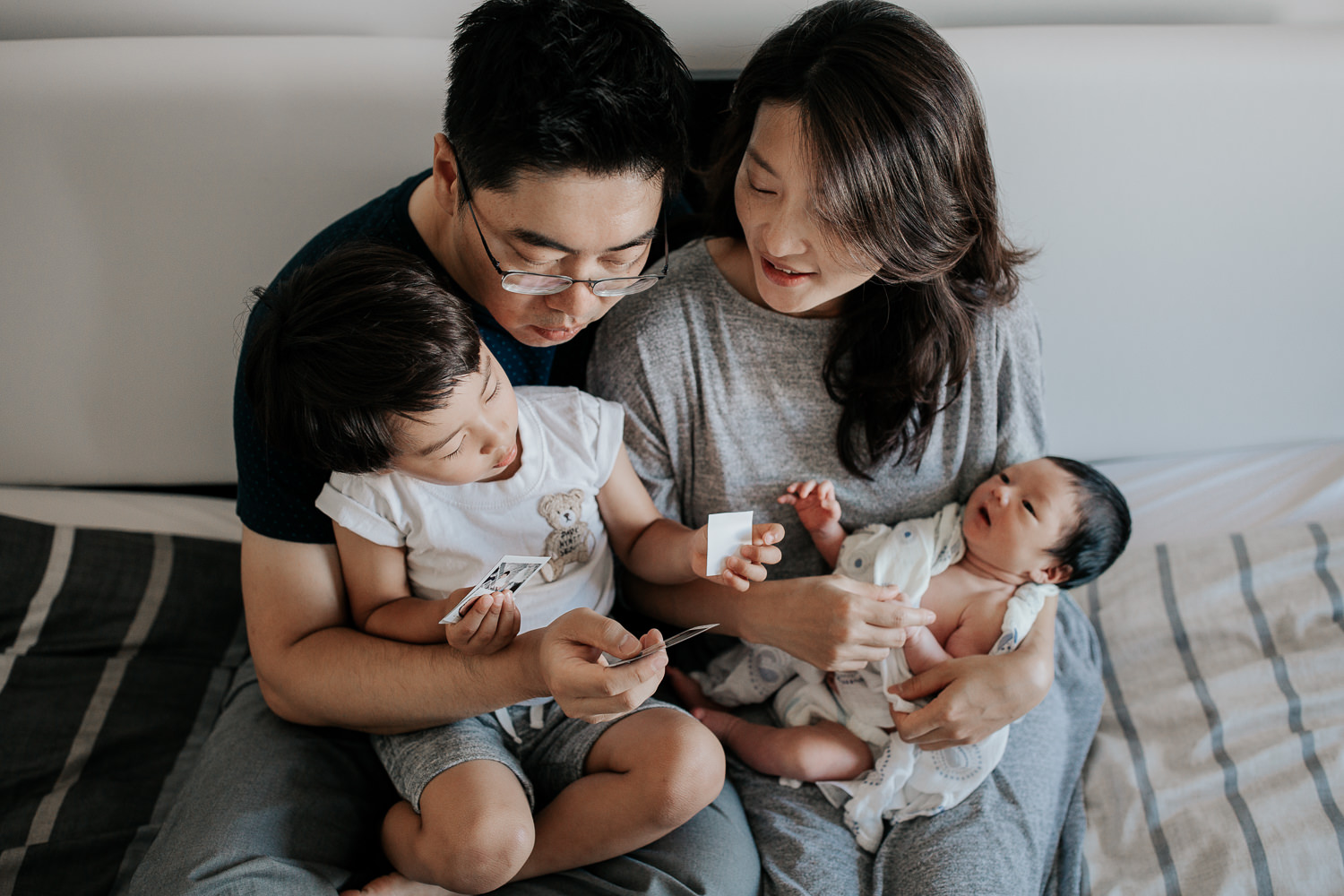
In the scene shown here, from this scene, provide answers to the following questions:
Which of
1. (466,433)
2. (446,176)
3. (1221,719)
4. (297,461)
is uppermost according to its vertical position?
(446,176)

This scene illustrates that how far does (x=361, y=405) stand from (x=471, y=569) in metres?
0.36

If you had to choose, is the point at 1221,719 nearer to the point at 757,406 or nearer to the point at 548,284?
the point at 757,406

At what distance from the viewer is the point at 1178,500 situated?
1949 mm

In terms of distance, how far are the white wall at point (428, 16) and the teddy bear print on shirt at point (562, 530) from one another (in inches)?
37.3

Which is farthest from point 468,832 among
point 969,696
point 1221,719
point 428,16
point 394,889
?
point 428,16

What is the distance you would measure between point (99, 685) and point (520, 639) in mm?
949

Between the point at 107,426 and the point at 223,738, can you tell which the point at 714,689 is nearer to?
the point at 223,738

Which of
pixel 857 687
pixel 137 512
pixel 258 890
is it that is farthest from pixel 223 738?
pixel 857 687

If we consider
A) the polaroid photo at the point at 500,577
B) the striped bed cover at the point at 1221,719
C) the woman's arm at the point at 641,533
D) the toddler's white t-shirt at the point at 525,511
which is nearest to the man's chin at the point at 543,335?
the toddler's white t-shirt at the point at 525,511

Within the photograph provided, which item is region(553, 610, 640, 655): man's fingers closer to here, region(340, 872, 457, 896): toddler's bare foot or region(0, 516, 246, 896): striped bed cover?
region(340, 872, 457, 896): toddler's bare foot

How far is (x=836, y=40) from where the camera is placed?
1202 mm

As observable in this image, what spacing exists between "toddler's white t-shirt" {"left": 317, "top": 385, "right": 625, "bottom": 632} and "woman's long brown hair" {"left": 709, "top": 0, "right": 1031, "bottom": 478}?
0.45 metres

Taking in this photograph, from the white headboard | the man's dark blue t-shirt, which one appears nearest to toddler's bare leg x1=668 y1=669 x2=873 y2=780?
the man's dark blue t-shirt

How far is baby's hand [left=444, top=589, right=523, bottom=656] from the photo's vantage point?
1.17m
